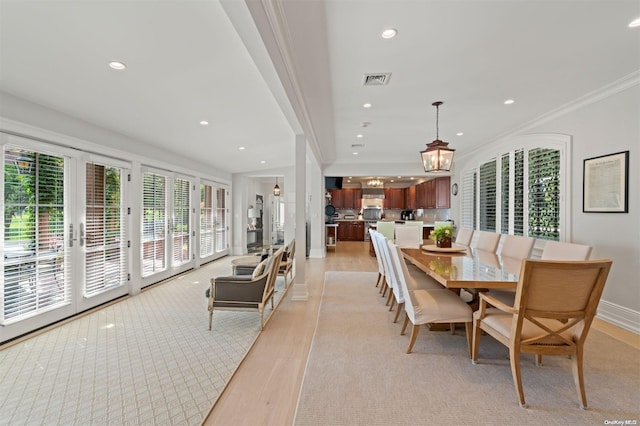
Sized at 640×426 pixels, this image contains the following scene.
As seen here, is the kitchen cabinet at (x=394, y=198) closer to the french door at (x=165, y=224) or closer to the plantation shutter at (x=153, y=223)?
the french door at (x=165, y=224)

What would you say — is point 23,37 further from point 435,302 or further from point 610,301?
point 610,301

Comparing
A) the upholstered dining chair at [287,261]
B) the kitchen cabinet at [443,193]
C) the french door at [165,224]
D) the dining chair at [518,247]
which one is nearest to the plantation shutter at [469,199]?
the kitchen cabinet at [443,193]

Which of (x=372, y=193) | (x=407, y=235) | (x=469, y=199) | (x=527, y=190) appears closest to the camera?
(x=527, y=190)

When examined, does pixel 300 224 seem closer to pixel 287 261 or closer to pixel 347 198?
pixel 287 261

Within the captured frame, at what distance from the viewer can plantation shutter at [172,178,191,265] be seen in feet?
18.0

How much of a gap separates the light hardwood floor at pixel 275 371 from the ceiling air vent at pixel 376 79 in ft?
8.85

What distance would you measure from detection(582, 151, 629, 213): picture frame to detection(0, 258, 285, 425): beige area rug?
4163 millimetres

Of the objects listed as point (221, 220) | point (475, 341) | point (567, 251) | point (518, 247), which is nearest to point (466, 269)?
point (475, 341)

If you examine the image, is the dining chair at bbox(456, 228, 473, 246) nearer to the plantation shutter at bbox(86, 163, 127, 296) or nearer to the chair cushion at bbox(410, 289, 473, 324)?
the chair cushion at bbox(410, 289, 473, 324)

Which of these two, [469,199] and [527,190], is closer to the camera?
[527,190]

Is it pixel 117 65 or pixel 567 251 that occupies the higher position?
pixel 117 65

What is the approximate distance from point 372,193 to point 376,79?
891cm

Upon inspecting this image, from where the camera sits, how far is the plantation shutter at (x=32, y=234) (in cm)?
277

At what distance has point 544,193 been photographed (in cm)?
417
